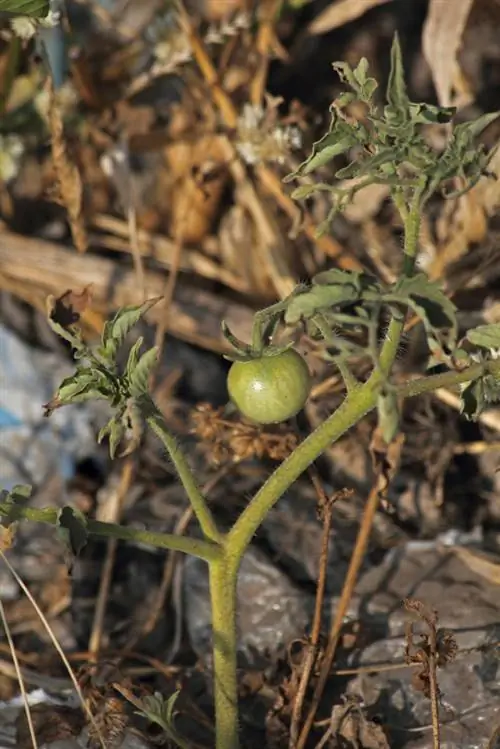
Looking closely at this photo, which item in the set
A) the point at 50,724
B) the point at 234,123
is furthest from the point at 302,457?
the point at 234,123

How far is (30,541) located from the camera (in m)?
2.61

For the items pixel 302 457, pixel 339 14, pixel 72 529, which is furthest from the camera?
pixel 339 14

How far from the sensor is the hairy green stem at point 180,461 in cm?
157

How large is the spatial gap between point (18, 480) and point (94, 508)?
0.25 m

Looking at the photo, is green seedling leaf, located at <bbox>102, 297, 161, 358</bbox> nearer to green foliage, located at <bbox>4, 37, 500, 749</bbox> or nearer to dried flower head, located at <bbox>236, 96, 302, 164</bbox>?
green foliage, located at <bbox>4, 37, 500, 749</bbox>

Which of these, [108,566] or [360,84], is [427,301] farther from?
[108,566]

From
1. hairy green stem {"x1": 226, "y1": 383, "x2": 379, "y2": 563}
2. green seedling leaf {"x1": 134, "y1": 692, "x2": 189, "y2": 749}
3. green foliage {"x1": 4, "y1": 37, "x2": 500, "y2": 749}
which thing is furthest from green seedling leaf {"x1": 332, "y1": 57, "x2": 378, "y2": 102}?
green seedling leaf {"x1": 134, "y1": 692, "x2": 189, "y2": 749}

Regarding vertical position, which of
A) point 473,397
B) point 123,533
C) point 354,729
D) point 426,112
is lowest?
point 354,729

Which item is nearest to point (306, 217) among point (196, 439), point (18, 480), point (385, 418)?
point (196, 439)

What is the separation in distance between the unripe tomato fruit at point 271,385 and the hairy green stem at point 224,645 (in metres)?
0.27

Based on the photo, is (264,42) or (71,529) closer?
(71,529)

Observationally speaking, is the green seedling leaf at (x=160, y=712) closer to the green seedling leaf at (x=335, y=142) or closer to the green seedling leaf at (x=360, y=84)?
the green seedling leaf at (x=335, y=142)

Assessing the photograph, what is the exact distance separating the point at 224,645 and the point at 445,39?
5.99ft

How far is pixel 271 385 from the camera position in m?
1.57
